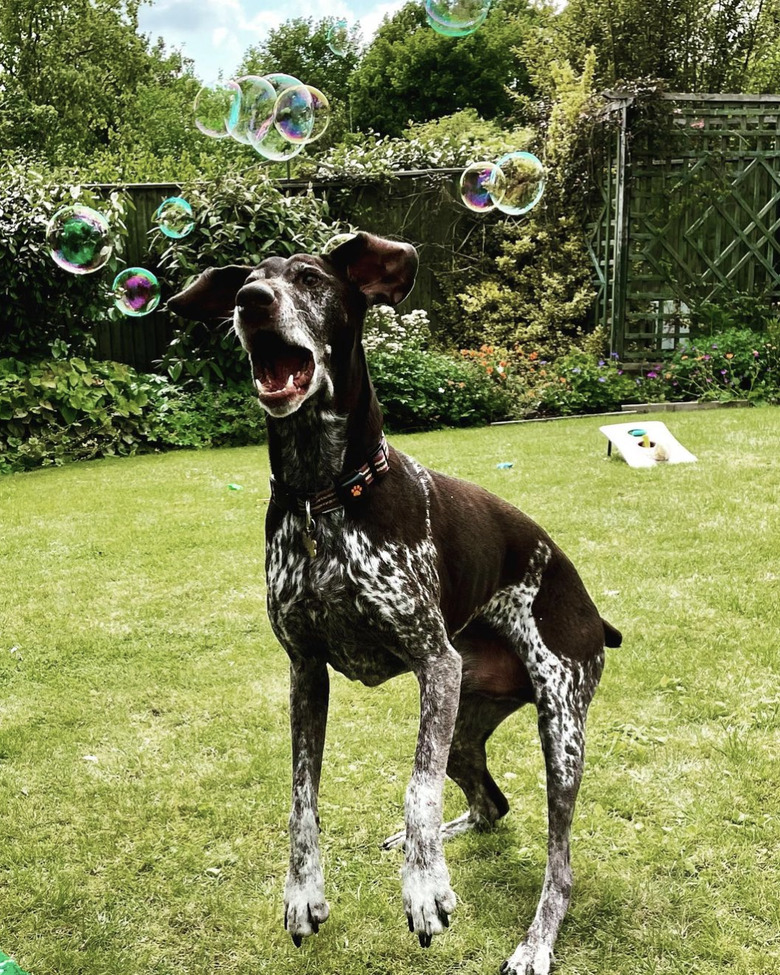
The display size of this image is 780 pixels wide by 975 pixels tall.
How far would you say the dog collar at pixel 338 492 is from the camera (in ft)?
7.04

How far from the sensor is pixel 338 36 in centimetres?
908

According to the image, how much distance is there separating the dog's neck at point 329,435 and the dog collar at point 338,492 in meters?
0.01

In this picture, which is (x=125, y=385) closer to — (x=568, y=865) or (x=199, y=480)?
(x=199, y=480)

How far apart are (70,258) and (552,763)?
694 centimetres

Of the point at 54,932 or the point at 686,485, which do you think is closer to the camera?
the point at 54,932

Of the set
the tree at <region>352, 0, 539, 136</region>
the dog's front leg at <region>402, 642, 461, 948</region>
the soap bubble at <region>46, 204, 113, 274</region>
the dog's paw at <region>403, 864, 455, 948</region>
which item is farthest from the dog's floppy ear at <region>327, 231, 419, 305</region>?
the tree at <region>352, 0, 539, 136</region>

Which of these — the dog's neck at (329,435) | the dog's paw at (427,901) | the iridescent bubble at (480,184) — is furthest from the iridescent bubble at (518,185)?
the dog's paw at (427,901)

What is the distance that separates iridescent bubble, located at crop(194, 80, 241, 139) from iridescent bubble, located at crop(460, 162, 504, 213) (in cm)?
240

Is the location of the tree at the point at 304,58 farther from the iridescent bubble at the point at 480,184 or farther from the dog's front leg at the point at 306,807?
the dog's front leg at the point at 306,807

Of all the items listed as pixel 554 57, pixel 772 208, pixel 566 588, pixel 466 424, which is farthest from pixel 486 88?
pixel 566 588

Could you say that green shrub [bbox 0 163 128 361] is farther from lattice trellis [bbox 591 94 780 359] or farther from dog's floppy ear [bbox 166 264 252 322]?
dog's floppy ear [bbox 166 264 252 322]

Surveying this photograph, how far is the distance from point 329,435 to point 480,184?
7488 mm

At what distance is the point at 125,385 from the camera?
9.72m

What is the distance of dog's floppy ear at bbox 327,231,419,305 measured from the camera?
215 centimetres
